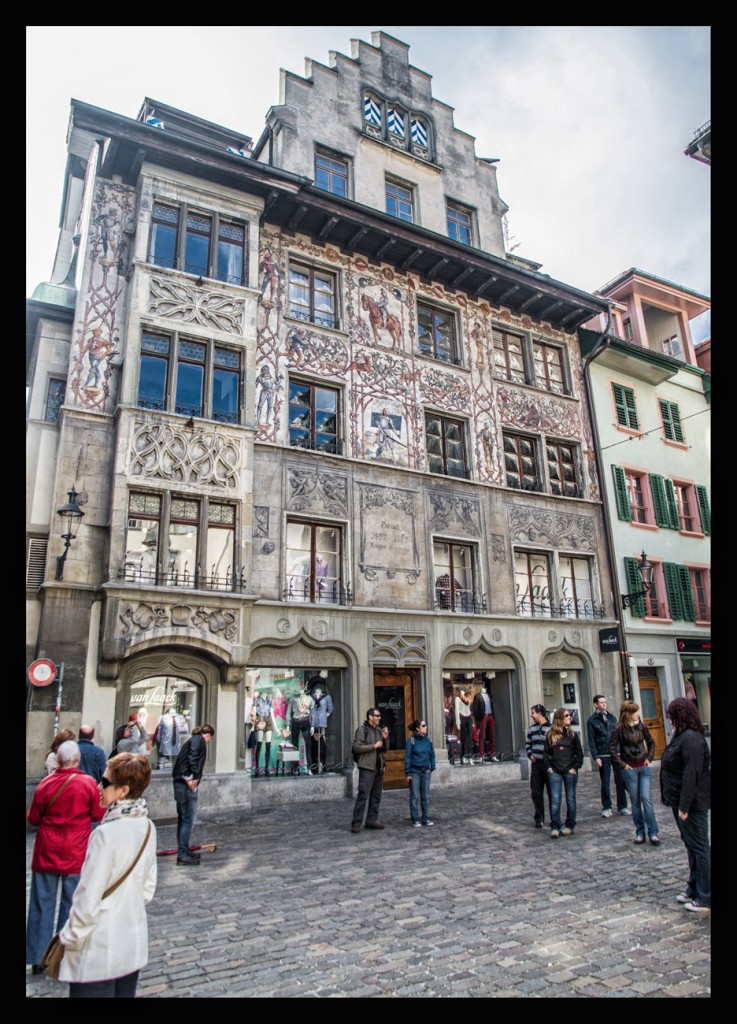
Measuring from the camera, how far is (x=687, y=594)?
83.4 feet

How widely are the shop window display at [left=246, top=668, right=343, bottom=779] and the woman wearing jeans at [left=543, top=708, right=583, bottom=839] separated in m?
7.09

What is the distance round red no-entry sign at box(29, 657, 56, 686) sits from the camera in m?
13.0

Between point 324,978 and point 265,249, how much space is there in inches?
707

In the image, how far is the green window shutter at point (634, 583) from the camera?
2352 centimetres

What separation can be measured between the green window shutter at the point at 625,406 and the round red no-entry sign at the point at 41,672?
817 inches

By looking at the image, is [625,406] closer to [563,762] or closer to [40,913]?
[563,762]

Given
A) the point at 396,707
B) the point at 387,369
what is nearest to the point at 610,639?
the point at 396,707

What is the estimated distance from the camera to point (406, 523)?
19.4 meters

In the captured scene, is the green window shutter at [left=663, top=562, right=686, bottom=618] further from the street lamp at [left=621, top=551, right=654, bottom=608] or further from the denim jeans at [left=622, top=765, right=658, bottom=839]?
the denim jeans at [left=622, top=765, right=658, bottom=839]

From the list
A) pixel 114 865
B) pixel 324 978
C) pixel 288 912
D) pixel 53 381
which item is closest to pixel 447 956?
pixel 324 978

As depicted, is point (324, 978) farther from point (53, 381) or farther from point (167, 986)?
point (53, 381)

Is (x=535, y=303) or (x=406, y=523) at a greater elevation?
(x=535, y=303)

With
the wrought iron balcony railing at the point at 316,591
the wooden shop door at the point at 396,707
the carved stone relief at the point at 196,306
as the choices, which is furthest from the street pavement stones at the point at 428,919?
the carved stone relief at the point at 196,306

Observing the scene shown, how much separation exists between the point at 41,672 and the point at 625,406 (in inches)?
856
